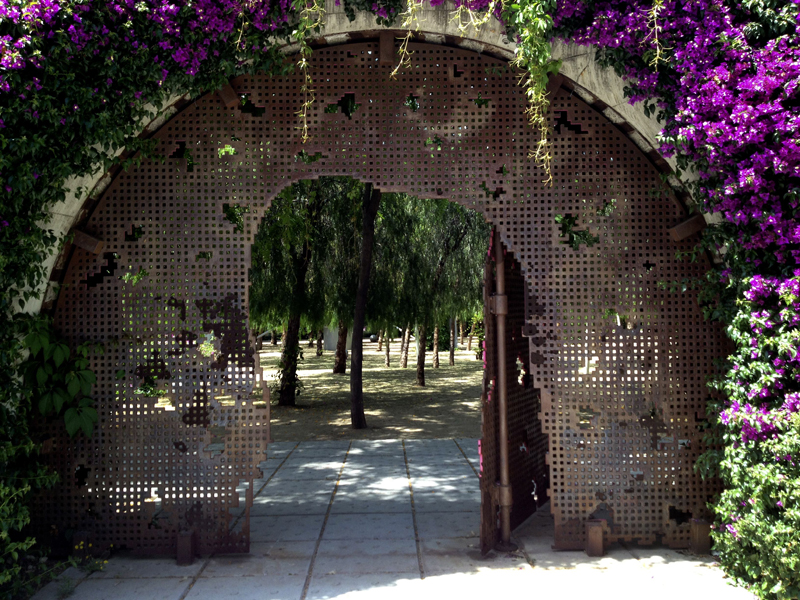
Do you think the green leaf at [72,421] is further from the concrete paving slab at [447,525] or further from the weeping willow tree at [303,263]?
the weeping willow tree at [303,263]

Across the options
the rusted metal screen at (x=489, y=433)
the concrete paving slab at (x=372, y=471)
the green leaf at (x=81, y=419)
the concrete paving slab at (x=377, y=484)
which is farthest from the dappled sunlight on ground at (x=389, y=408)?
the green leaf at (x=81, y=419)

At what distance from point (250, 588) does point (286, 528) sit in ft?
4.29

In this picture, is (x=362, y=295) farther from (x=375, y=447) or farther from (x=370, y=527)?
(x=370, y=527)

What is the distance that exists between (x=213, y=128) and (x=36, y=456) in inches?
104

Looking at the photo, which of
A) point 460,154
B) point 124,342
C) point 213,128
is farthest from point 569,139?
point 124,342

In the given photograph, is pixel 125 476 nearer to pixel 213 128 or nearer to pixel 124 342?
pixel 124 342

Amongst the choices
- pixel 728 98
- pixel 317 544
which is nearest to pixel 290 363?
pixel 317 544

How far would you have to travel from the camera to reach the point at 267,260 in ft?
41.0

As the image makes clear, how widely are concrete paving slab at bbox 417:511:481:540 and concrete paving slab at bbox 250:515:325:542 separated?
0.87m

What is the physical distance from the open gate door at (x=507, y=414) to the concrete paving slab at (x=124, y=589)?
6.93 feet

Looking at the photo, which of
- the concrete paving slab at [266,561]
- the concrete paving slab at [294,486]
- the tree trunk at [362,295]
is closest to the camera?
the concrete paving slab at [266,561]

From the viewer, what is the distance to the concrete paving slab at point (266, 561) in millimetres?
4422

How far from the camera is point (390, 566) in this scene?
4.51 metres

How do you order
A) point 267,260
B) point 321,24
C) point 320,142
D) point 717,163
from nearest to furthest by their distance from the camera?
point 717,163, point 321,24, point 320,142, point 267,260
